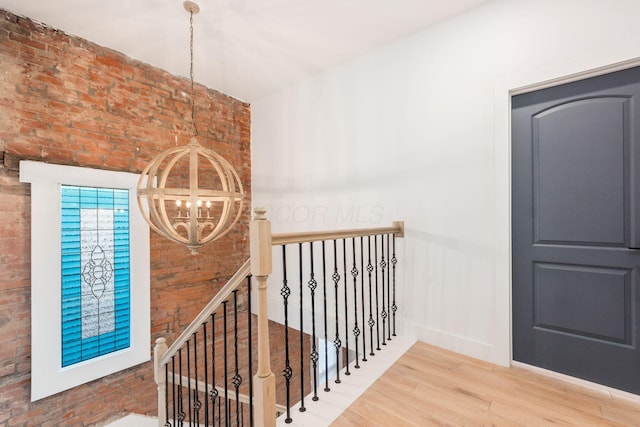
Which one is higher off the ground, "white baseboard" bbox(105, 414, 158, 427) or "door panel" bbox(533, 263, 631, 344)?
"door panel" bbox(533, 263, 631, 344)

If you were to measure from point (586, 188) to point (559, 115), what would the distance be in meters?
0.54

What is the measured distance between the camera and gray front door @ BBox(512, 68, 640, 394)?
183 cm

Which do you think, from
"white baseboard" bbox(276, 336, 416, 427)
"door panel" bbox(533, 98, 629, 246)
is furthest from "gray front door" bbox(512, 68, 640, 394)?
"white baseboard" bbox(276, 336, 416, 427)

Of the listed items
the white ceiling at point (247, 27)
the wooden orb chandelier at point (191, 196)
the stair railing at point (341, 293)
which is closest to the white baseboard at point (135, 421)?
the stair railing at point (341, 293)

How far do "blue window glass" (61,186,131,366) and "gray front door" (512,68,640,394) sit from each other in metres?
3.63

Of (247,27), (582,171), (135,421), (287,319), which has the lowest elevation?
(135,421)

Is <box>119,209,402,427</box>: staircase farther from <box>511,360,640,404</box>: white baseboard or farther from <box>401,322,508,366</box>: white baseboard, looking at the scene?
<box>511,360,640,404</box>: white baseboard

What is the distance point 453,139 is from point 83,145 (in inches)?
135

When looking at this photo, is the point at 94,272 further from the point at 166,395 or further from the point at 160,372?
the point at 166,395

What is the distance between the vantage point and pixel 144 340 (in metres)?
3.19

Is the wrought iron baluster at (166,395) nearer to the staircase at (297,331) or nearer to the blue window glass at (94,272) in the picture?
the staircase at (297,331)

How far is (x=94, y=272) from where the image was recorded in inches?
113

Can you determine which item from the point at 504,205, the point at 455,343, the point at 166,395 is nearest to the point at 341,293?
the point at 455,343

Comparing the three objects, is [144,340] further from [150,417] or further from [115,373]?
[150,417]
